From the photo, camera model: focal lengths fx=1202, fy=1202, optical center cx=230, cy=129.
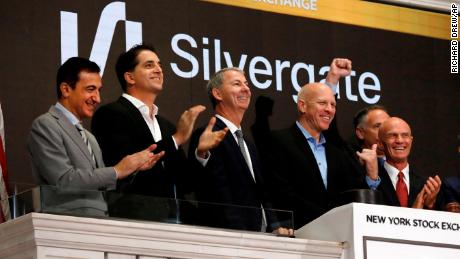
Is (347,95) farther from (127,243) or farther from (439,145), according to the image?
(127,243)

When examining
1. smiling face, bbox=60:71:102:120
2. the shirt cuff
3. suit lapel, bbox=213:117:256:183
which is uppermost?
smiling face, bbox=60:71:102:120

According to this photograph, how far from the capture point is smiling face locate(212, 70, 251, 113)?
7039 mm

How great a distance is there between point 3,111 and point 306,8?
104 inches

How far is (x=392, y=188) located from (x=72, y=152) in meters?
1.99

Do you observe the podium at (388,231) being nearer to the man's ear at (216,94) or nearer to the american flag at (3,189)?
the man's ear at (216,94)

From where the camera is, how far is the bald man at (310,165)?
658 centimetres

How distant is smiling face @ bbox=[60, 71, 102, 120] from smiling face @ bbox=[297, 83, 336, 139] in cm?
138

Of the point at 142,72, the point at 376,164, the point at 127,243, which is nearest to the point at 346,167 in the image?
the point at 376,164

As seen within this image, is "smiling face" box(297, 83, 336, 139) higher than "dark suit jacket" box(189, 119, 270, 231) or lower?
higher

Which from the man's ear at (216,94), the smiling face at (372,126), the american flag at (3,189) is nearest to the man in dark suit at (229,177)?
the man's ear at (216,94)

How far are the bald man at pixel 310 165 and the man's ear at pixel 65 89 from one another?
3.99ft

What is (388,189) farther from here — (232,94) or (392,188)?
(232,94)

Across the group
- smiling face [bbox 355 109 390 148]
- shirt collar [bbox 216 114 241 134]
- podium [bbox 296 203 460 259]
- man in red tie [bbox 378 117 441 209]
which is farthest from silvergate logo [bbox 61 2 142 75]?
podium [bbox 296 203 460 259]

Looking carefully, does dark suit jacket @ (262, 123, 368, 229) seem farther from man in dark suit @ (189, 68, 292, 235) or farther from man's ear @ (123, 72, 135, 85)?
man's ear @ (123, 72, 135, 85)
